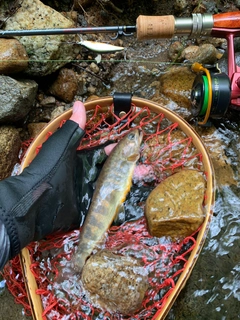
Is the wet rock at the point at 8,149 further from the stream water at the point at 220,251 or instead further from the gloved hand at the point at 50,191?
the stream water at the point at 220,251

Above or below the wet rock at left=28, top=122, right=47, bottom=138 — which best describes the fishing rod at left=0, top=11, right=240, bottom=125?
above

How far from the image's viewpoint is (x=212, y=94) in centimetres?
258

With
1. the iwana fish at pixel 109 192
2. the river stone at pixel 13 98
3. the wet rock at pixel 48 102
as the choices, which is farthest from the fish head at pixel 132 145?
the wet rock at pixel 48 102

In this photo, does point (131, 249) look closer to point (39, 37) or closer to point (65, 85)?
point (65, 85)

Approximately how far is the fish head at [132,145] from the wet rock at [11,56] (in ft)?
3.70

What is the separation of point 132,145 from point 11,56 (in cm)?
125

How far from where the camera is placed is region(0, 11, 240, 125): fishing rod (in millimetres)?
2590

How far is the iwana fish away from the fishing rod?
0.60 metres

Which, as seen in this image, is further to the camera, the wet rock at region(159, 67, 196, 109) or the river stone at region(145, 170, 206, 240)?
the wet rock at region(159, 67, 196, 109)

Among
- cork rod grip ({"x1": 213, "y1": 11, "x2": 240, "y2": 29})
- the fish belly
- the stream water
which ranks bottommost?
the stream water

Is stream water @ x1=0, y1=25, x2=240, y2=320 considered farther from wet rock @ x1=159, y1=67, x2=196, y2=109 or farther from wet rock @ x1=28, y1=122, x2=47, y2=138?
wet rock @ x1=28, y1=122, x2=47, y2=138

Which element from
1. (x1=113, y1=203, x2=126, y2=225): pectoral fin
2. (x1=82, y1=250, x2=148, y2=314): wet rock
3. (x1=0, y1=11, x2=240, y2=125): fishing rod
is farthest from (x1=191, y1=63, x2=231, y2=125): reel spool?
(x1=82, y1=250, x2=148, y2=314): wet rock

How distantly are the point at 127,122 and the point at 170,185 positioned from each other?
65cm

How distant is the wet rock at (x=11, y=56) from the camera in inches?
111
